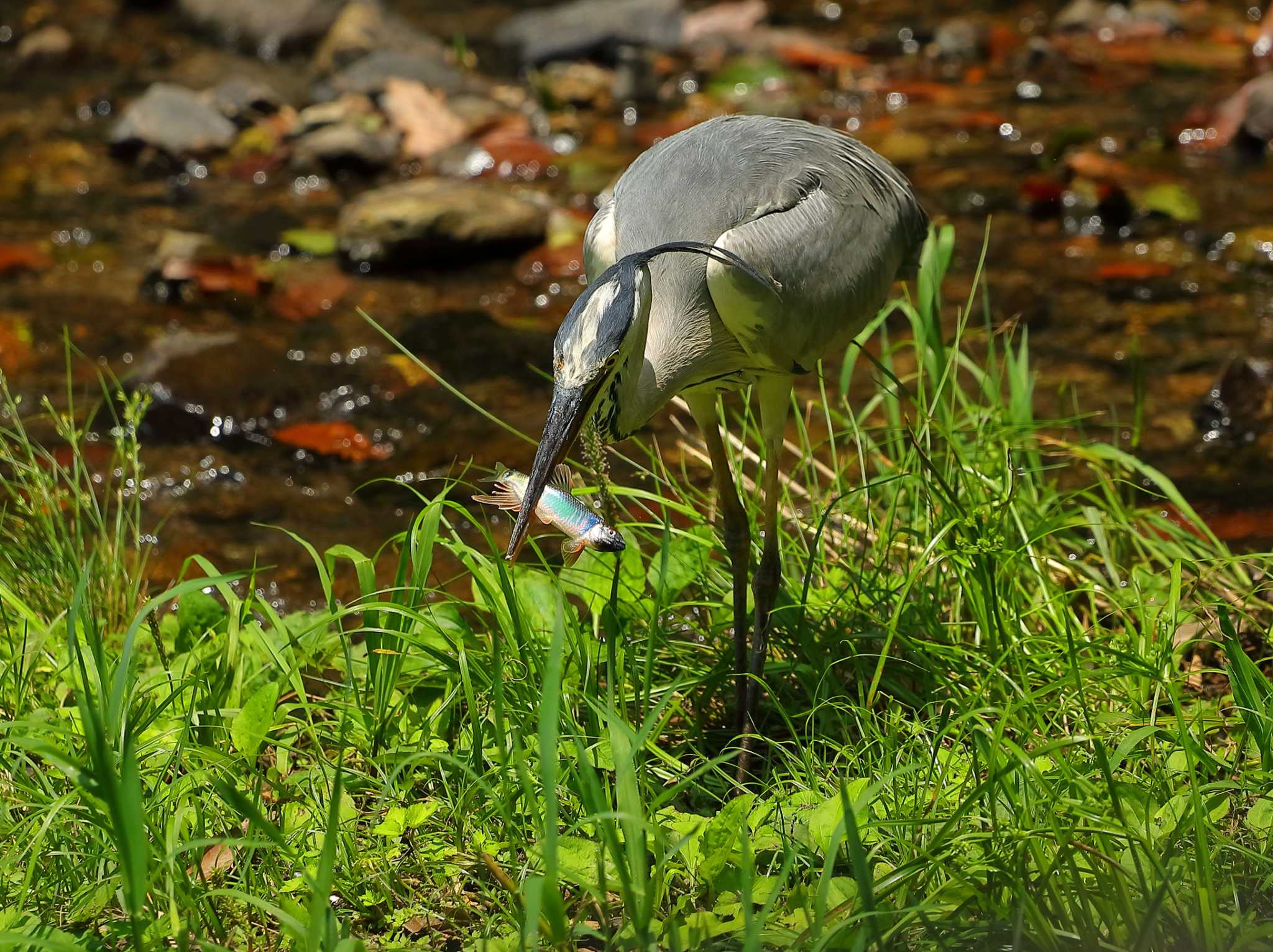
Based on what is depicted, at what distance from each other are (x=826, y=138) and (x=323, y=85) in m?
5.85

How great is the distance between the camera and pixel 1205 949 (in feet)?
6.98

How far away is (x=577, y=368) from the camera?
2.57 meters

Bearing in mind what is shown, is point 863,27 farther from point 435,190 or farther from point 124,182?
point 124,182

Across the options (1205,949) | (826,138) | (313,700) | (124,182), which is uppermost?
(826,138)

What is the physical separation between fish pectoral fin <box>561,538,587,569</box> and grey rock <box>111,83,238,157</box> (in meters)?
5.85

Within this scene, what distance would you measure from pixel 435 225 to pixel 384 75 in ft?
8.65

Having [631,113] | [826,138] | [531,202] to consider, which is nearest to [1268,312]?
[826,138]

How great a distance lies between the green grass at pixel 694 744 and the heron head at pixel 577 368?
32 cm

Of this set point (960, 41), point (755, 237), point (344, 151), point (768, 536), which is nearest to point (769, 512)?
point (768, 536)

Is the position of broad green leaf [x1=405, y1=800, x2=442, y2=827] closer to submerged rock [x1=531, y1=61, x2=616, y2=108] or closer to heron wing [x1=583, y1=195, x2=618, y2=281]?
heron wing [x1=583, y1=195, x2=618, y2=281]

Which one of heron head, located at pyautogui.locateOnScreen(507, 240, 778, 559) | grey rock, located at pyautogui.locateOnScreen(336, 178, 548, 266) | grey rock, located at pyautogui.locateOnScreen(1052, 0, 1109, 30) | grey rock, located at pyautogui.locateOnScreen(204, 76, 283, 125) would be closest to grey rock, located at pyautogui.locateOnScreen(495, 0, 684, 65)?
grey rock, located at pyautogui.locateOnScreen(204, 76, 283, 125)

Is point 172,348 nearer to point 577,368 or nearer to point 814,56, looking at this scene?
point 577,368

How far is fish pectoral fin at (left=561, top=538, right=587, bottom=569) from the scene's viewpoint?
2.62 meters

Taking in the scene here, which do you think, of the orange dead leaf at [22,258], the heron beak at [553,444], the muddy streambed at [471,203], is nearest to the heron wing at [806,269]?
the heron beak at [553,444]
